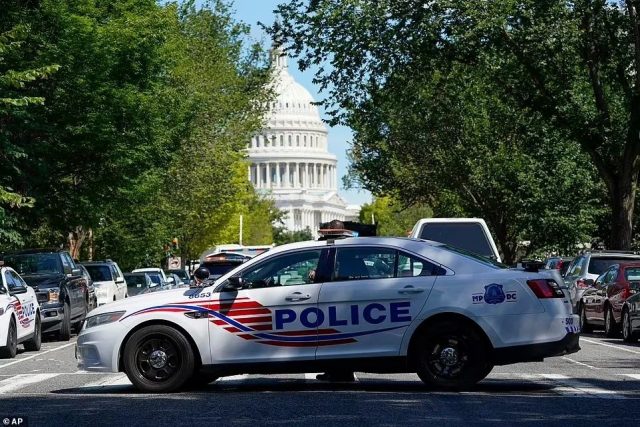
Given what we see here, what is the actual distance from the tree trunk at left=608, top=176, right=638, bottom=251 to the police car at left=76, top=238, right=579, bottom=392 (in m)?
24.7

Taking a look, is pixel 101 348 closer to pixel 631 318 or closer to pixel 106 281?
pixel 631 318

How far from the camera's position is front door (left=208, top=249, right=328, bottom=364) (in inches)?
604

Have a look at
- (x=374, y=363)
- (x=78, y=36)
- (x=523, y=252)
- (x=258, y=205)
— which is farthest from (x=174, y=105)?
(x=258, y=205)

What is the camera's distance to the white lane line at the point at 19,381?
16.6 metres

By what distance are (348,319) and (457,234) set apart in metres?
12.4

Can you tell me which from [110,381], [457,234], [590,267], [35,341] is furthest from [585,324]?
[110,381]

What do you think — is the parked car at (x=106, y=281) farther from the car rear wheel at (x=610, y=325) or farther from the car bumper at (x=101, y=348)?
the car bumper at (x=101, y=348)

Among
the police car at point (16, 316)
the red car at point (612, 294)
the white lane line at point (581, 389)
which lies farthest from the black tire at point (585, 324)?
the white lane line at point (581, 389)

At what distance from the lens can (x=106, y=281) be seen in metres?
39.0

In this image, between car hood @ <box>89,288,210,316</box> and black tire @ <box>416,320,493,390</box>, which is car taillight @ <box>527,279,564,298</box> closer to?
black tire @ <box>416,320,493,390</box>

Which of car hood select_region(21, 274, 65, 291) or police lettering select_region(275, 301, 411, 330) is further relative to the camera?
car hood select_region(21, 274, 65, 291)

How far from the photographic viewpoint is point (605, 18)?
38.7 meters

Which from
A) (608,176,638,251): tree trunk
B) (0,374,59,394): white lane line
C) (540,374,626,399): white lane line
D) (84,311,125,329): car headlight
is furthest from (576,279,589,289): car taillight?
(84,311,125,329): car headlight

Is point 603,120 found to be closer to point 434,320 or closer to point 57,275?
point 57,275
